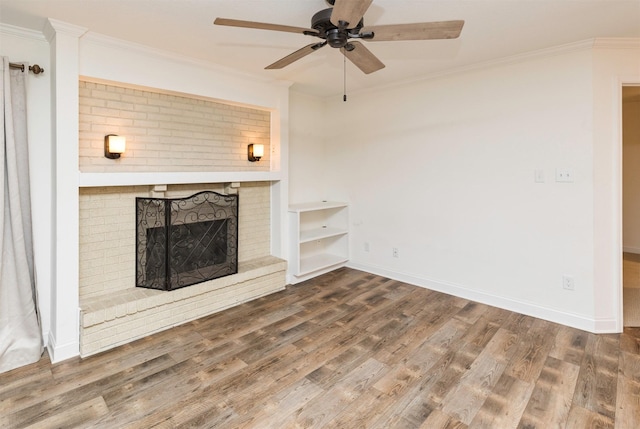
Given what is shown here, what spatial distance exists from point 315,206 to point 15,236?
2.89 metres

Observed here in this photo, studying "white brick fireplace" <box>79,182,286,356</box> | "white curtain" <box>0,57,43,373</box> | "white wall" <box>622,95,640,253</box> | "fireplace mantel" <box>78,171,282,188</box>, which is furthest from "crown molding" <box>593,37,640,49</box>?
"white curtain" <box>0,57,43,373</box>

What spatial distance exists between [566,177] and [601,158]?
0.90 feet

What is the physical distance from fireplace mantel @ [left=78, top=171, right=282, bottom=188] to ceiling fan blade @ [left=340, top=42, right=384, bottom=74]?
1.83m

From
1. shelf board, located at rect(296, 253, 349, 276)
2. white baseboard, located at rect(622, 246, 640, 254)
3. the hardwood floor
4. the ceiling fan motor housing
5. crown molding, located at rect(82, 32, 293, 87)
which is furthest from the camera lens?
white baseboard, located at rect(622, 246, 640, 254)

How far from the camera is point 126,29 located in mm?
2564

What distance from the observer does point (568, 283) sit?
3.05m

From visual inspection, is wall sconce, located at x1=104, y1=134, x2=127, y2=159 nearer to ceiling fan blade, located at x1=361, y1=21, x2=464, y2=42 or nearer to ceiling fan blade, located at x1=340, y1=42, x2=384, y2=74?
ceiling fan blade, located at x1=340, y1=42, x2=384, y2=74

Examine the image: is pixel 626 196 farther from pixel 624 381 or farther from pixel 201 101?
pixel 201 101

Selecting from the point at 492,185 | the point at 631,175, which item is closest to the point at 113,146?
the point at 492,185

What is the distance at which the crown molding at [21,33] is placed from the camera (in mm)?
2439

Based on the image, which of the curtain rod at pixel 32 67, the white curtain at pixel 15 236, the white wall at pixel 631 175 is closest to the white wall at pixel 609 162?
the white wall at pixel 631 175

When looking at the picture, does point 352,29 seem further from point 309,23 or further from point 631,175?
point 631,175

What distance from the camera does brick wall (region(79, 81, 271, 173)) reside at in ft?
9.34

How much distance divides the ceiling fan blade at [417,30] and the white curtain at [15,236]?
8.03 feet
